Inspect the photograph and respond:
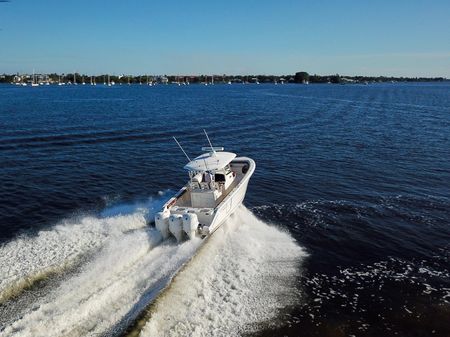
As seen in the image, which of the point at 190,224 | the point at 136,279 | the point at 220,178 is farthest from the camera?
the point at 220,178

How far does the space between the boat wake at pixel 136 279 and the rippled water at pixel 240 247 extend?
0.06 meters

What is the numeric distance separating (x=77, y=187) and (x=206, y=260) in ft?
46.3

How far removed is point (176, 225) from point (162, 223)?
0.67m

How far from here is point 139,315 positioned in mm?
13141

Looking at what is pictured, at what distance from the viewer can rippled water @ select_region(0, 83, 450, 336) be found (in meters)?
14.0

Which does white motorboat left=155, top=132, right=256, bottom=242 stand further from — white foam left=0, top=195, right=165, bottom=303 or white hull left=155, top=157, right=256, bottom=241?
white foam left=0, top=195, right=165, bottom=303

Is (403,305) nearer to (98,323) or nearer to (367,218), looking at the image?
(367,218)

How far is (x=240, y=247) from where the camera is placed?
1909 cm

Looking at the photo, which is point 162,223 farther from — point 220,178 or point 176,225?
point 220,178

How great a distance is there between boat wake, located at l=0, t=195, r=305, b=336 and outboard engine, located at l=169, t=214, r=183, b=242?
1.47 ft

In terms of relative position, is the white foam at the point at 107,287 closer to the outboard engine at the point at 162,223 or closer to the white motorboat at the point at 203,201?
the outboard engine at the point at 162,223

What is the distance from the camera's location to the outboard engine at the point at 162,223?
1842 cm

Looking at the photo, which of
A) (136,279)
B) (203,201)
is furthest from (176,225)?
(203,201)

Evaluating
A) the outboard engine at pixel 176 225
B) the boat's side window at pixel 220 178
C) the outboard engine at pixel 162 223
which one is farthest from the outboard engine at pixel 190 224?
the boat's side window at pixel 220 178
